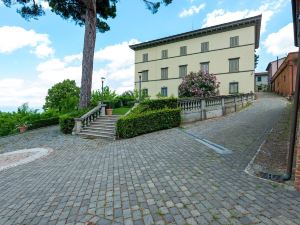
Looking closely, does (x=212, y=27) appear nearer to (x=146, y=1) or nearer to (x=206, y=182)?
(x=146, y=1)

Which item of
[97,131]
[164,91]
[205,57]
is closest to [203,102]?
[97,131]

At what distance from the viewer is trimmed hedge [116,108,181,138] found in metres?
12.8

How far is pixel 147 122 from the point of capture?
1349 cm

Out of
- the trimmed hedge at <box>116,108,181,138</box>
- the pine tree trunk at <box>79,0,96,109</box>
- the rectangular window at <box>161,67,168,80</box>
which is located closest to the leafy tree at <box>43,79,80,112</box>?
the rectangular window at <box>161,67,168,80</box>

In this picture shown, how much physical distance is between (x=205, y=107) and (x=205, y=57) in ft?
63.6

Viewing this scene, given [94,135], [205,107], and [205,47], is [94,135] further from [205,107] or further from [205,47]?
[205,47]

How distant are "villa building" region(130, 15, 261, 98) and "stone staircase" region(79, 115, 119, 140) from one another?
20.0 m

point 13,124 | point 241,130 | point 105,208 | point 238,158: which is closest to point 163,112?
point 241,130

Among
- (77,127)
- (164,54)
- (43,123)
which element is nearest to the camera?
(77,127)

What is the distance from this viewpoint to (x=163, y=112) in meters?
14.1

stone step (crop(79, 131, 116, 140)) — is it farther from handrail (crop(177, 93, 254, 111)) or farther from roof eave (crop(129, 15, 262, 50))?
roof eave (crop(129, 15, 262, 50))

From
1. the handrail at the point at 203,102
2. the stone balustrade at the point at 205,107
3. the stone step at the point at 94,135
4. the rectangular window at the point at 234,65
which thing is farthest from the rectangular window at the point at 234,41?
the stone step at the point at 94,135

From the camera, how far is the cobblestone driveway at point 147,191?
3908 mm

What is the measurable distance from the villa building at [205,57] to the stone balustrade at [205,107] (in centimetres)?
1251
